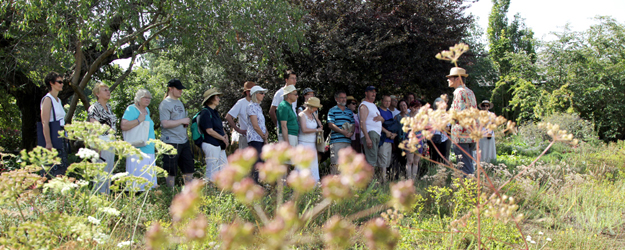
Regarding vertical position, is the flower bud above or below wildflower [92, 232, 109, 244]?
above

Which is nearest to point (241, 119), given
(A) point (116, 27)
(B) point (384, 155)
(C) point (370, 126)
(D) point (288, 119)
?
(D) point (288, 119)

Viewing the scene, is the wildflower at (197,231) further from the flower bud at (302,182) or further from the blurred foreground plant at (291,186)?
the flower bud at (302,182)

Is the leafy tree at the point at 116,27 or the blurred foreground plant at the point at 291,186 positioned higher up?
the leafy tree at the point at 116,27

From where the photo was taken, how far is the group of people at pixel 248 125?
4957 millimetres

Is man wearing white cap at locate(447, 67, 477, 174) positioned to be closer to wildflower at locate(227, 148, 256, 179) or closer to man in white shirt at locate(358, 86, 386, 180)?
man in white shirt at locate(358, 86, 386, 180)

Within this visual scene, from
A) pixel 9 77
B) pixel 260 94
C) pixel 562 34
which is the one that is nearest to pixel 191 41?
pixel 260 94

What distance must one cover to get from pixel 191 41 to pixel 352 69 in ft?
13.2

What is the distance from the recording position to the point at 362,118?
706cm

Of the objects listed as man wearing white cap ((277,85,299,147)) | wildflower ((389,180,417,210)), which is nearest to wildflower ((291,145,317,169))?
wildflower ((389,180,417,210))

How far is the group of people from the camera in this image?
4.96 m

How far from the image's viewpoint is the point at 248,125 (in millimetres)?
6223

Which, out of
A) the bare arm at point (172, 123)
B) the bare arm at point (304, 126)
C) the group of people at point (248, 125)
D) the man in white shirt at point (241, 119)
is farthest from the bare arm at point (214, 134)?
the bare arm at point (304, 126)

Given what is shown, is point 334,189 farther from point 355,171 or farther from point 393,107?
point 393,107

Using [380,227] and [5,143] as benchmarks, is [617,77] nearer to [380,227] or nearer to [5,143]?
[380,227]
